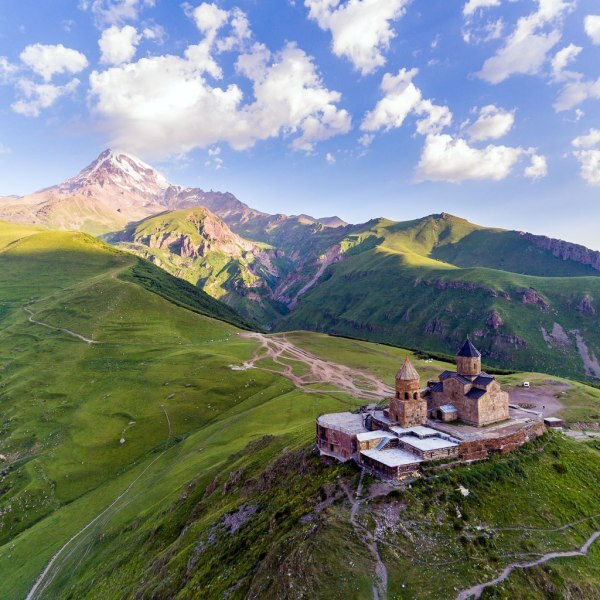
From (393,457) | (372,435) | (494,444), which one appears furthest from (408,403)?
(393,457)

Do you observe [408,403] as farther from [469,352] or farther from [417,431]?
[469,352]

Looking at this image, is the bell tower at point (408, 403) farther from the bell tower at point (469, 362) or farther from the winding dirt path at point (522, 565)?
the winding dirt path at point (522, 565)

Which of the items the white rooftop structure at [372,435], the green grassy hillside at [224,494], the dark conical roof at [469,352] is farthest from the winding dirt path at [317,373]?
the white rooftop structure at [372,435]

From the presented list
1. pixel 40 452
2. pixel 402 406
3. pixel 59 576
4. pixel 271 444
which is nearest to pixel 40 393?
pixel 40 452

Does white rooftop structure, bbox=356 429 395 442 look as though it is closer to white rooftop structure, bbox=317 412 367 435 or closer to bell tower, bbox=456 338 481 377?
white rooftop structure, bbox=317 412 367 435

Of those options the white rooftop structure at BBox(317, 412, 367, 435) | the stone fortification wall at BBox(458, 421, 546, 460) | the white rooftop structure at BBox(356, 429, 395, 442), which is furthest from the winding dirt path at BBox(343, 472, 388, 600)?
the stone fortification wall at BBox(458, 421, 546, 460)

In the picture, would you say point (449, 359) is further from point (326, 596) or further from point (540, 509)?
point (326, 596)
